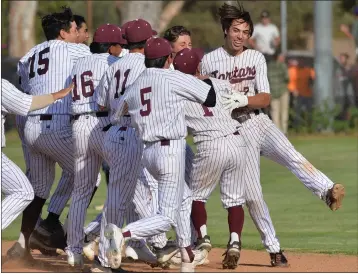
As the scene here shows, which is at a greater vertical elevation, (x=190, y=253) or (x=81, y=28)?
(x=81, y=28)

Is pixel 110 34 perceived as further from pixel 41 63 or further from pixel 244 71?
pixel 244 71

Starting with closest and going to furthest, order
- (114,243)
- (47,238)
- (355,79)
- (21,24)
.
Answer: (114,243) → (47,238) → (355,79) → (21,24)

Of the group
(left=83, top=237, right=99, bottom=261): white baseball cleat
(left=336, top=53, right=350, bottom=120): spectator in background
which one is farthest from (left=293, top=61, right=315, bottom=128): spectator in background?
(left=83, top=237, right=99, bottom=261): white baseball cleat

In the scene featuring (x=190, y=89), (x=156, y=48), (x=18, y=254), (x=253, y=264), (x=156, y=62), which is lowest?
(x=253, y=264)

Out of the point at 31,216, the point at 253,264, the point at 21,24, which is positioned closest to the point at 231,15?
the point at 253,264

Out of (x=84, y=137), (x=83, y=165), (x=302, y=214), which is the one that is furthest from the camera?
(x=302, y=214)

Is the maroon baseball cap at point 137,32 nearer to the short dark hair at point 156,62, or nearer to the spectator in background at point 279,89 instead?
the short dark hair at point 156,62

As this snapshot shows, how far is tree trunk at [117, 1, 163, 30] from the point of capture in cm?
2862

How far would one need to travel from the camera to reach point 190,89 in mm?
9609

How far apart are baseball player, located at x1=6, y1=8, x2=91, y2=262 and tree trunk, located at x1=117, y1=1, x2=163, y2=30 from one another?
17247 mm

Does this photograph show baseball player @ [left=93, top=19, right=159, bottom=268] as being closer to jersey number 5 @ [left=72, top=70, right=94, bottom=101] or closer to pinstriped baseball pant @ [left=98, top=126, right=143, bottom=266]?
pinstriped baseball pant @ [left=98, top=126, right=143, bottom=266]

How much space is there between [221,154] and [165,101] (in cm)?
107

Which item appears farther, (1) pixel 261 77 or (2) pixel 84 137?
(1) pixel 261 77

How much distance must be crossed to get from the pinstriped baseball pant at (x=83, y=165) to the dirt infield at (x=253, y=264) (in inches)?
13.9
